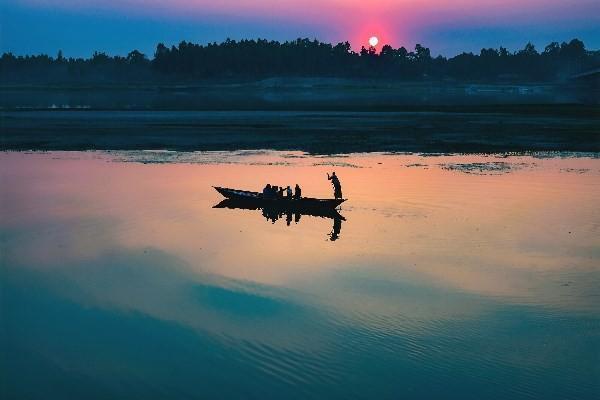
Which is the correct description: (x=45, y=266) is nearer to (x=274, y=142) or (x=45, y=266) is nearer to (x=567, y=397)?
(x=567, y=397)

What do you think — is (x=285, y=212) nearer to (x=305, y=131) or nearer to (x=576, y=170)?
(x=576, y=170)

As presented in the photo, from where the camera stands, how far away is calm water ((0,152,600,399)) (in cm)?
1264

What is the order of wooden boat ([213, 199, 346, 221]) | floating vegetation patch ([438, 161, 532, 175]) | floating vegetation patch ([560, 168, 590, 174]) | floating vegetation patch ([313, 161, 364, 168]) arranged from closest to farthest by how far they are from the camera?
wooden boat ([213, 199, 346, 221]), floating vegetation patch ([560, 168, 590, 174]), floating vegetation patch ([438, 161, 532, 175]), floating vegetation patch ([313, 161, 364, 168])

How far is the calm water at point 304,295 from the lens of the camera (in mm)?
12641

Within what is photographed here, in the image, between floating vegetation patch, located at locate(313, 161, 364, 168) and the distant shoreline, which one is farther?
the distant shoreline

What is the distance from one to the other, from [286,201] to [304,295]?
1106 centimetres

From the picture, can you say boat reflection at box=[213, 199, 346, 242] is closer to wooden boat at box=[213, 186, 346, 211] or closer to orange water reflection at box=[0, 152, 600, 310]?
wooden boat at box=[213, 186, 346, 211]

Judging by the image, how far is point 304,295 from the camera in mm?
17031

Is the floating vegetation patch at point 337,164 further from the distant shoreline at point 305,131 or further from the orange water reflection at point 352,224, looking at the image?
the distant shoreline at point 305,131

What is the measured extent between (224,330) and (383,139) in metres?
42.5

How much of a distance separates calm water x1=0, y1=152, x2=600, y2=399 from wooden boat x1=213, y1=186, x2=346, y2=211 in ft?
1.83

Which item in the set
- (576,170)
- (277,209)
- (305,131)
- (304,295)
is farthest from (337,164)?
(304,295)

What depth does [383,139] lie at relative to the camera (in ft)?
183

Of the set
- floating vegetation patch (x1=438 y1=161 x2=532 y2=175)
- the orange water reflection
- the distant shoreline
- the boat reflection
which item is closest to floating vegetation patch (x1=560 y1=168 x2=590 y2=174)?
the orange water reflection
